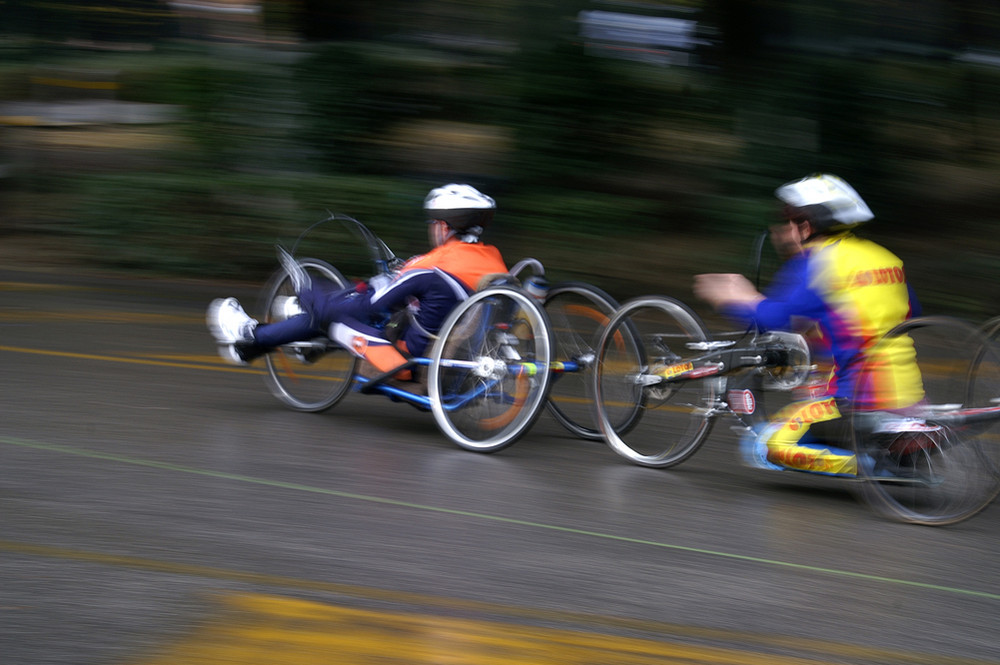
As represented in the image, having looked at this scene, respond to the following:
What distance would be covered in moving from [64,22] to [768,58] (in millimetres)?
10785

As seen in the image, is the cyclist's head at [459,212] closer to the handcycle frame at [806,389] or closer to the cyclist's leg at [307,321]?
the cyclist's leg at [307,321]

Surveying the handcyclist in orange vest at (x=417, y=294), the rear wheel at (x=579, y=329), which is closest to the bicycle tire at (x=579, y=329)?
the rear wheel at (x=579, y=329)

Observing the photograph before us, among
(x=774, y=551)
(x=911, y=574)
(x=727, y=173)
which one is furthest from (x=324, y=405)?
(x=727, y=173)

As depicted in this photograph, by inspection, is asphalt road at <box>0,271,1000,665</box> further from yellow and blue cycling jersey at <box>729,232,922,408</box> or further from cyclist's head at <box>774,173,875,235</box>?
cyclist's head at <box>774,173,875,235</box>

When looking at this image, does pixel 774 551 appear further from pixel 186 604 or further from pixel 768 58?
pixel 768 58

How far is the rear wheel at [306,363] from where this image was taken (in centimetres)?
735

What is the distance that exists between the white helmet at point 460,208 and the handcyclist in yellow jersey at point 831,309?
1665 mm

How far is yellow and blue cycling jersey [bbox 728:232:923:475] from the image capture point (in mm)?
5781

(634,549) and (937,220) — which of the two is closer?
(634,549)

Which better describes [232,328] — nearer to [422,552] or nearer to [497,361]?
[497,361]

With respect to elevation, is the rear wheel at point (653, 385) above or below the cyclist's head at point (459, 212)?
below

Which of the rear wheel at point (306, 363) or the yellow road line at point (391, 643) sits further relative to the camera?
the rear wheel at point (306, 363)

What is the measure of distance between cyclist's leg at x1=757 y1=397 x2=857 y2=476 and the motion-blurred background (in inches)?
237

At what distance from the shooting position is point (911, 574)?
496 centimetres
